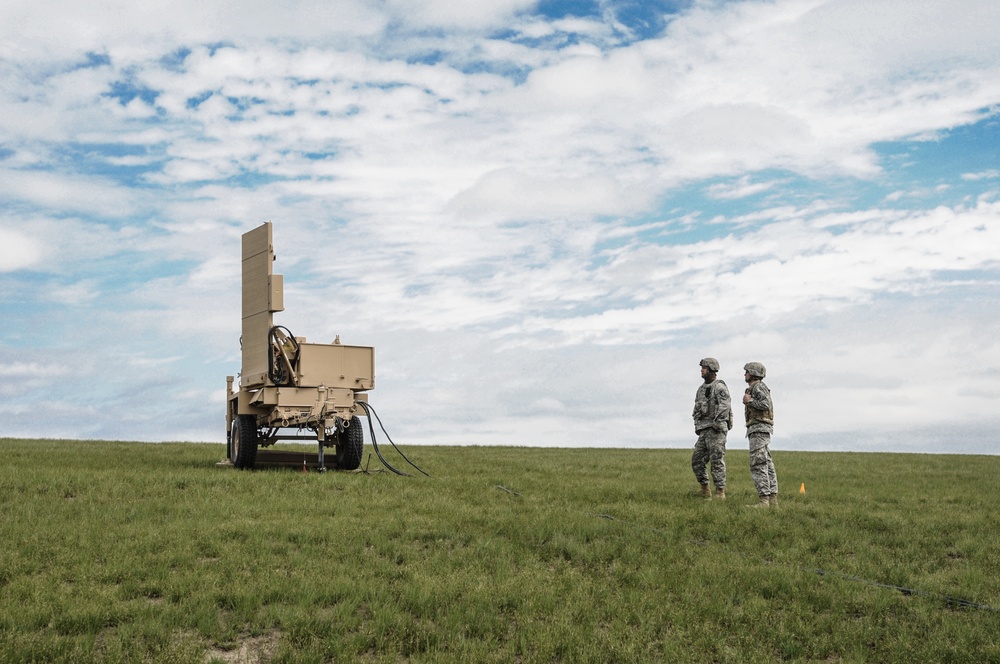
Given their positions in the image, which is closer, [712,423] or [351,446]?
[712,423]


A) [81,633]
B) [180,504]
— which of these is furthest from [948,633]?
[180,504]

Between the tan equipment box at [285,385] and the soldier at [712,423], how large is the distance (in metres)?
8.44

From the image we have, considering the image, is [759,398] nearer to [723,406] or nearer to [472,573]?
[723,406]

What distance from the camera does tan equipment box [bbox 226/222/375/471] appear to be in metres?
22.3

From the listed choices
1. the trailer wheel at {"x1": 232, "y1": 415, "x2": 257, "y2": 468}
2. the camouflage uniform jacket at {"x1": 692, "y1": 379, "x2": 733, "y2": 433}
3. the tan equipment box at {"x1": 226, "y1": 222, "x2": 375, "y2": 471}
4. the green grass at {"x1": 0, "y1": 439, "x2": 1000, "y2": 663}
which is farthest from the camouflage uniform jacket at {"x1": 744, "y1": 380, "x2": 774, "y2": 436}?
the trailer wheel at {"x1": 232, "y1": 415, "x2": 257, "y2": 468}

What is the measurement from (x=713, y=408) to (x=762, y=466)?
1506 mm

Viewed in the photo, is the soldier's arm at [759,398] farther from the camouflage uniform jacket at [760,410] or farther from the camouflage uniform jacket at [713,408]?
the camouflage uniform jacket at [713,408]

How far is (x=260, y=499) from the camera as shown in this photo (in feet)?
53.7

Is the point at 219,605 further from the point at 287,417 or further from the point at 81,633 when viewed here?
the point at 287,417

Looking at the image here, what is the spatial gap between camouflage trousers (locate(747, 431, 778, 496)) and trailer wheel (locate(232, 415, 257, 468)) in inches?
461

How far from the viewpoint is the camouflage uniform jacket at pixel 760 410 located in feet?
57.2

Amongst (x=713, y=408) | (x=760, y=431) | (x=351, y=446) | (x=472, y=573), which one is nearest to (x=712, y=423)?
(x=713, y=408)

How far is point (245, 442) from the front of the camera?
2234cm

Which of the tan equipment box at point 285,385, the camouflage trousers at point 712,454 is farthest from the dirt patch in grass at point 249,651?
the tan equipment box at point 285,385
